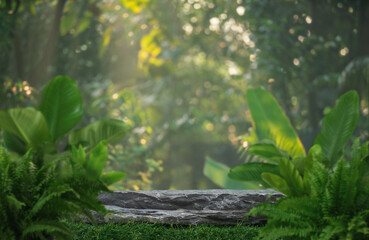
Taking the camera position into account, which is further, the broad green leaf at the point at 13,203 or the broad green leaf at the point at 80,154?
the broad green leaf at the point at 80,154

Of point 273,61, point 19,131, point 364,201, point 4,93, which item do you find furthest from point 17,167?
point 273,61

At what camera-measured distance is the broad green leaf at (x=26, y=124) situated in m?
2.00

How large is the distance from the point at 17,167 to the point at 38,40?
4.77 metres

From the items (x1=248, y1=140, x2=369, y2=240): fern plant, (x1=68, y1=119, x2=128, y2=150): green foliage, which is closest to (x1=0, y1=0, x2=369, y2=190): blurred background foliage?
(x1=68, y1=119, x2=128, y2=150): green foliage

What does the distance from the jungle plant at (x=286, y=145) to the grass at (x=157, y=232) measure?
324mm

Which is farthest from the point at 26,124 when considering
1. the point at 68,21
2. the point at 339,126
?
the point at 68,21

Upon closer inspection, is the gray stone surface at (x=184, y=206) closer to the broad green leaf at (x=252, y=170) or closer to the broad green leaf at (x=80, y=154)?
the broad green leaf at (x=252, y=170)

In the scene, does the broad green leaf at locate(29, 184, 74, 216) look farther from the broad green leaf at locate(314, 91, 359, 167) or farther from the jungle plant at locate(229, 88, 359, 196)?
the broad green leaf at locate(314, 91, 359, 167)

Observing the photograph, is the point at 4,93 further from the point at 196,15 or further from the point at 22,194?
the point at 22,194

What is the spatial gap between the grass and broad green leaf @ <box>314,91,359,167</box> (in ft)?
2.18

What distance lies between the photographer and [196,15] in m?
6.30

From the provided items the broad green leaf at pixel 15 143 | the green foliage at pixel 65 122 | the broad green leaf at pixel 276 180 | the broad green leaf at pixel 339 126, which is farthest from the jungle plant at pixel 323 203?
the broad green leaf at pixel 15 143

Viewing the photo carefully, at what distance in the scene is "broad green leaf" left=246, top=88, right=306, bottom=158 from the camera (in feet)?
8.20

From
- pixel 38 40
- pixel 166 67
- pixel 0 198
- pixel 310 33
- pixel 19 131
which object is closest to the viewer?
pixel 0 198
